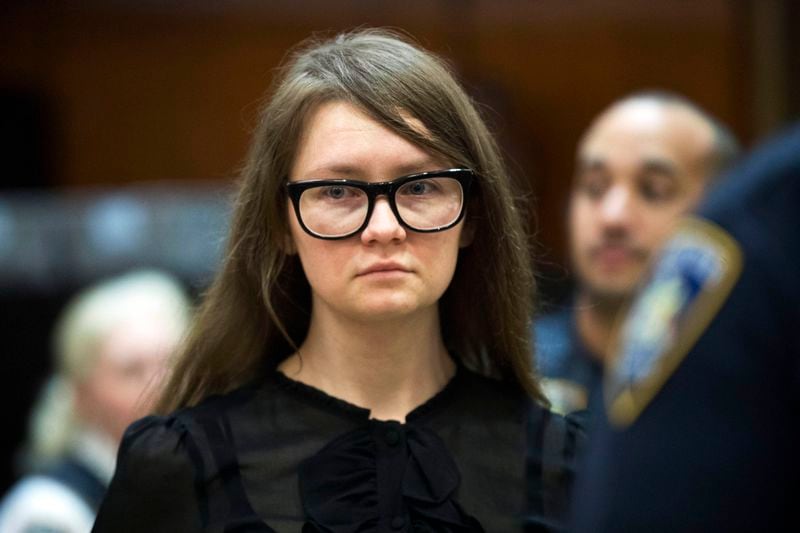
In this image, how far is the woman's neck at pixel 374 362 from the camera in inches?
68.1

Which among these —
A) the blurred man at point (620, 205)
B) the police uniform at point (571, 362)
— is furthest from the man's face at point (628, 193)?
the police uniform at point (571, 362)

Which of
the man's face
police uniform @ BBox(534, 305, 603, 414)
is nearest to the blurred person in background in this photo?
police uniform @ BBox(534, 305, 603, 414)

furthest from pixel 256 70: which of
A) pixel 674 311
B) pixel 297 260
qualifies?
pixel 674 311

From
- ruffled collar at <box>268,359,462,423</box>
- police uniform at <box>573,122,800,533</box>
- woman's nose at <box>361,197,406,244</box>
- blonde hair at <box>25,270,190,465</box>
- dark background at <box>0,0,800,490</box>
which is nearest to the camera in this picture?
police uniform at <box>573,122,800,533</box>

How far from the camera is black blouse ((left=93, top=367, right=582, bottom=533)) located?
1.65 metres

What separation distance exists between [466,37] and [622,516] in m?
5.86

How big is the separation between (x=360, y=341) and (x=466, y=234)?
22cm

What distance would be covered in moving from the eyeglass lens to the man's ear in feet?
0.36

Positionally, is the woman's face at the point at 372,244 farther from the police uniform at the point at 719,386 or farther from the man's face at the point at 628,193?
the man's face at the point at 628,193

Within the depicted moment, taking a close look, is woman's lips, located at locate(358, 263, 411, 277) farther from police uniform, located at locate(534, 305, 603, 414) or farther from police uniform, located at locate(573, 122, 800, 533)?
police uniform, located at locate(534, 305, 603, 414)

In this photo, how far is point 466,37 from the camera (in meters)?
6.61

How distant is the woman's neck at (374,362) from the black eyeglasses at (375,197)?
142 mm

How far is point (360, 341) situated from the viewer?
1728 millimetres

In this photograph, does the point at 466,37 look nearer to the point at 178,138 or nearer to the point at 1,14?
the point at 178,138
